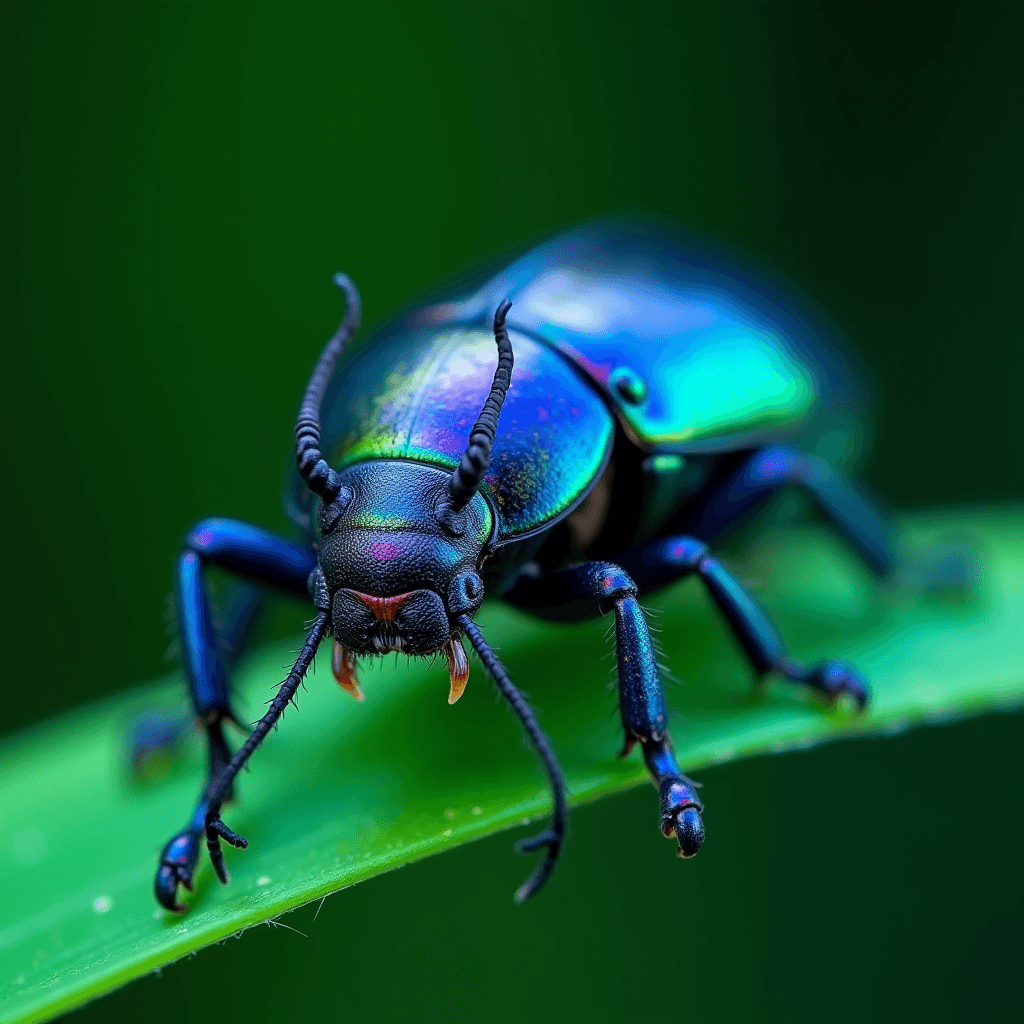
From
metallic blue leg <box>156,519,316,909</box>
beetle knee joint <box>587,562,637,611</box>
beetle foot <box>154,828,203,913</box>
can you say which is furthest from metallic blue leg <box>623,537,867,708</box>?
beetle foot <box>154,828,203,913</box>

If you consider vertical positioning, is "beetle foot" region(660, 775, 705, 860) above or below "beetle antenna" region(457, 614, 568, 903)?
below

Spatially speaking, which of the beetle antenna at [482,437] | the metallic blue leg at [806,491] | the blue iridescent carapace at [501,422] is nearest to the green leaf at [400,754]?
the metallic blue leg at [806,491]

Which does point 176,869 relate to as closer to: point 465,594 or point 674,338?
point 465,594

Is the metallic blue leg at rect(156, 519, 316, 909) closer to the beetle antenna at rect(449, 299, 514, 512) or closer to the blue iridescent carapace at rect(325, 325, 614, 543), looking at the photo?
the blue iridescent carapace at rect(325, 325, 614, 543)

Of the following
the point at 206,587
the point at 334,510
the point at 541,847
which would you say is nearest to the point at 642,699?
the point at 541,847

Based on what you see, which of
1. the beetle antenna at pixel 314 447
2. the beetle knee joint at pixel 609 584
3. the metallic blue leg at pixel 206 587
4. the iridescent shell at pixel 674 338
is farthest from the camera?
the iridescent shell at pixel 674 338

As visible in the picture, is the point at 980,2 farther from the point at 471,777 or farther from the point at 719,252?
the point at 471,777

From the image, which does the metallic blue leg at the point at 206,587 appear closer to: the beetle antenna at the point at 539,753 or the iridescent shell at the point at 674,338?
the beetle antenna at the point at 539,753
